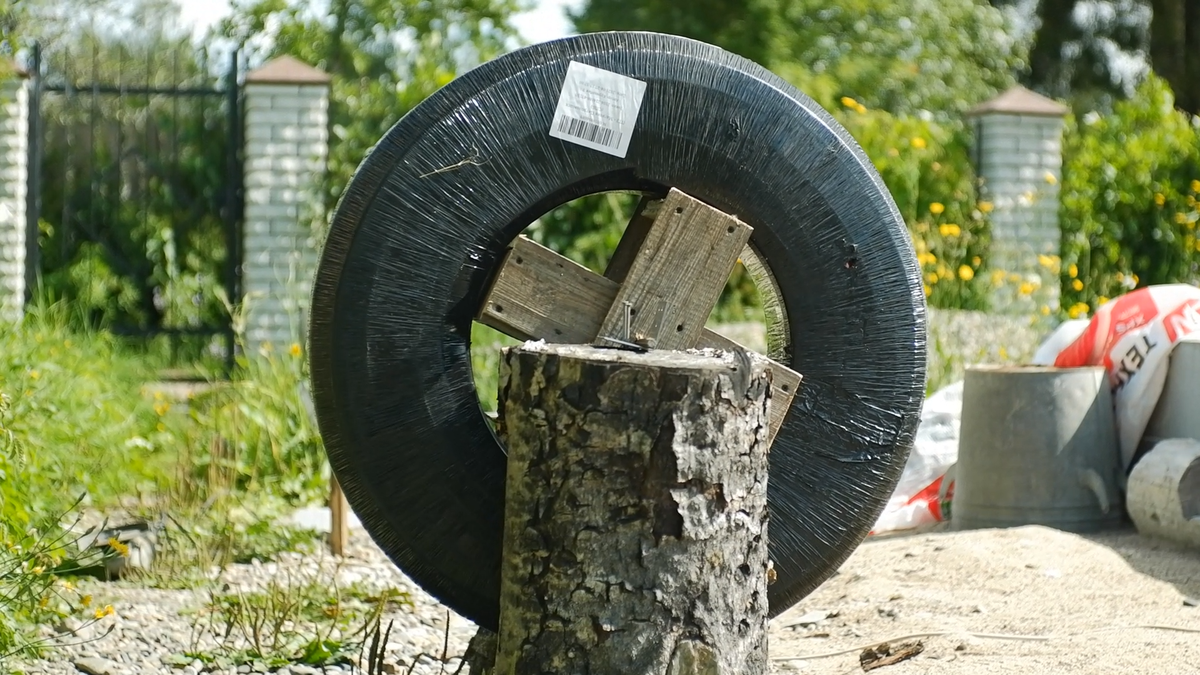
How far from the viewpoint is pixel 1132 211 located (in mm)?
8805

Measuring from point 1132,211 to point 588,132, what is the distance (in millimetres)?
7617

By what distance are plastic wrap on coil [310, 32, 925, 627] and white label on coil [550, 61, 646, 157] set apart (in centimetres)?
2

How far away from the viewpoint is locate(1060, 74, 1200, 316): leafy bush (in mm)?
8594

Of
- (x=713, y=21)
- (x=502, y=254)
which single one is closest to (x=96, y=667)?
(x=502, y=254)

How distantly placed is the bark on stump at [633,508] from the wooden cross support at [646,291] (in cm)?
27

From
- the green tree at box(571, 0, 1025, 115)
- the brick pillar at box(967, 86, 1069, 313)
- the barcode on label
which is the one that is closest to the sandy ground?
the barcode on label

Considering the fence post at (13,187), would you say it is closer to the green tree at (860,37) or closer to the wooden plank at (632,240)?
the wooden plank at (632,240)

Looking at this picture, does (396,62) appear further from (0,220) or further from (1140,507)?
(1140,507)

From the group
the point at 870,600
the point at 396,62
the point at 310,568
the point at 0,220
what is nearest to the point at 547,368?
the point at 870,600

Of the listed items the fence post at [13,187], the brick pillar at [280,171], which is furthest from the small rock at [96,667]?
the fence post at [13,187]

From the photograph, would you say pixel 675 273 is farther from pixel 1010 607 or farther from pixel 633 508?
pixel 1010 607

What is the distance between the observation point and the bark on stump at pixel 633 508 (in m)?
1.93

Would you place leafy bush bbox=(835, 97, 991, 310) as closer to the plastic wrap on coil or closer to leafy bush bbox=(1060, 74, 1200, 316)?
leafy bush bbox=(1060, 74, 1200, 316)

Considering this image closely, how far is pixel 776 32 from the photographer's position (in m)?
15.1
